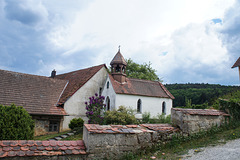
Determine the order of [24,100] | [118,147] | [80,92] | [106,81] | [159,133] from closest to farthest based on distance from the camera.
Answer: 1. [118,147]
2. [159,133]
3. [24,100]
4. [80,92]
5. [106,81]

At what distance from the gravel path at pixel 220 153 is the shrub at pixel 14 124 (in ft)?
21.2

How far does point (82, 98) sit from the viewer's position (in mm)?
20969

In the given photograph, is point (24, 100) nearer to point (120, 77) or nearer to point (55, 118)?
point (55, 118)

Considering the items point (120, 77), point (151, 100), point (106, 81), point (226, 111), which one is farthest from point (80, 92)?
point (226, 111)

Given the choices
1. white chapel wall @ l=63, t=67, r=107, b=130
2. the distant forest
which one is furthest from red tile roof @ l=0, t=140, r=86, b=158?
the distant forest

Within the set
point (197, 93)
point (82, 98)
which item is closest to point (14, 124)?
point (82, 98)

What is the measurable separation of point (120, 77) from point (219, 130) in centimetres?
1675

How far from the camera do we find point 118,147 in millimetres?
5242

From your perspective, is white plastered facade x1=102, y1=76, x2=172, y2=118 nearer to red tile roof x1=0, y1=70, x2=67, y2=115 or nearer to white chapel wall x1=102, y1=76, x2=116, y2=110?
white chapel wall x1=102, y1=76, x2=116, y2=110

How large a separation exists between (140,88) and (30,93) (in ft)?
41.9

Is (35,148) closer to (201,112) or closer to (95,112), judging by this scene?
(201,112)

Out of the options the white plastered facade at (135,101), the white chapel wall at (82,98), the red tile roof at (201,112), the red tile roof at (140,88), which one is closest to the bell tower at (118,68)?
the red tile roof at (140,88)

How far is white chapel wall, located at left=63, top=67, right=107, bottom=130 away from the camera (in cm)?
1920

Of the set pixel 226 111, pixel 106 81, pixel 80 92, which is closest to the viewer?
pixel 226 111
